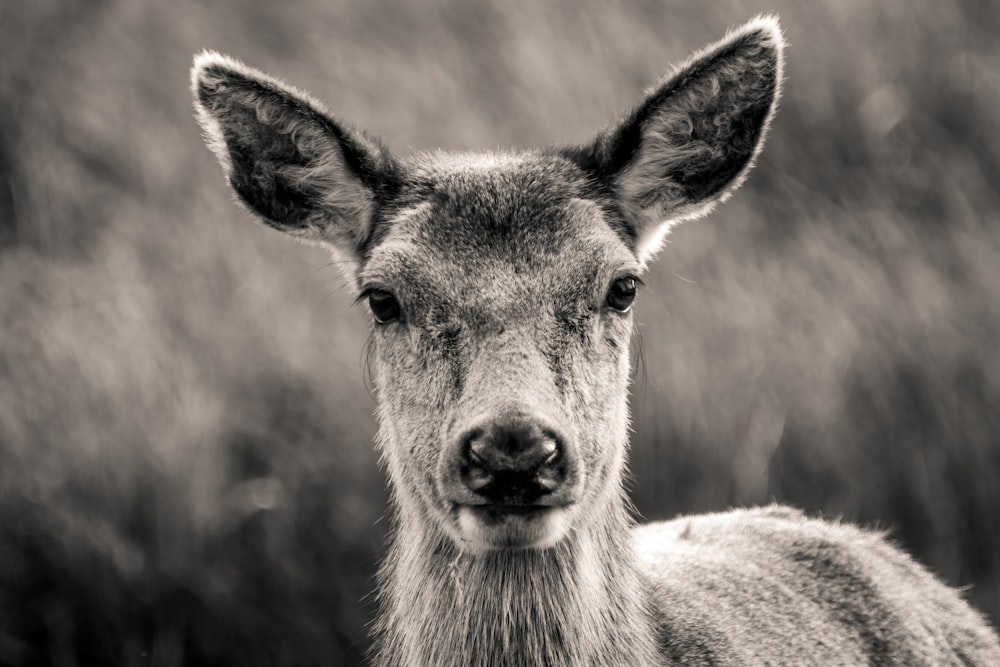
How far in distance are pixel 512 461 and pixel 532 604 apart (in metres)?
0.83

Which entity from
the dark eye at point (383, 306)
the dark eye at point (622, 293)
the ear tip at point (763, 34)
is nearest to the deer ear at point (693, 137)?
the ear tip at point (763, 34)

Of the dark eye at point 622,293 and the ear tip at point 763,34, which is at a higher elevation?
the ear tip at point 763,34

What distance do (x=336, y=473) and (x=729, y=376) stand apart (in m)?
2.78

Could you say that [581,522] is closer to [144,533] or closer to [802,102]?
[144,533]

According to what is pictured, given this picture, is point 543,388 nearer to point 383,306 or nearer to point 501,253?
point 501,253

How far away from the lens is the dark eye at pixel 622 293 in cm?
446

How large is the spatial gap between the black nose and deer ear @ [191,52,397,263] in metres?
1.44

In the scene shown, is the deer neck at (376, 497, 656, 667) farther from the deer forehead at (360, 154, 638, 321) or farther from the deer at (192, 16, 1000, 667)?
the deer forehead at (360, 154, 638, 321)

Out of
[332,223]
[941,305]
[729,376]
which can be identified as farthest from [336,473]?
[941,305]

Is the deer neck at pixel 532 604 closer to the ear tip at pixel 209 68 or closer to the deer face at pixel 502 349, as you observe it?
the deer face at pixel 502 349

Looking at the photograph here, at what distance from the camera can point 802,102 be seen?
418 inches

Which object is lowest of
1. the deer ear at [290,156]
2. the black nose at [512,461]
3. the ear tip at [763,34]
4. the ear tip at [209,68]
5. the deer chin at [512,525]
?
the deer chin at [512,525]

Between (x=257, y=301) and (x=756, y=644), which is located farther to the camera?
(x=257, y=301)

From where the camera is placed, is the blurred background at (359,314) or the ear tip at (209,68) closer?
the ear tip at (209,68)
